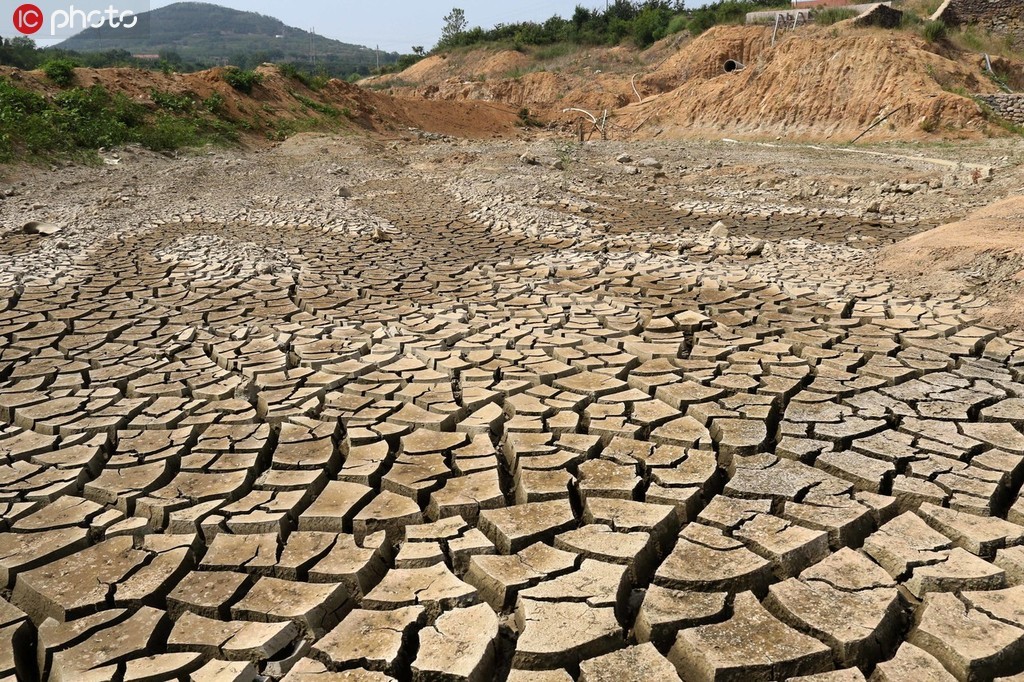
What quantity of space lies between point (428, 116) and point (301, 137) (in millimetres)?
7728

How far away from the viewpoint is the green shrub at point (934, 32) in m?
20.5

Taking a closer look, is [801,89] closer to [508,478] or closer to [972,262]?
[972,262]

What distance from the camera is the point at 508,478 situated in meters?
2.96

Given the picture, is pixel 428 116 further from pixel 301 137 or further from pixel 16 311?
pixel 16 311

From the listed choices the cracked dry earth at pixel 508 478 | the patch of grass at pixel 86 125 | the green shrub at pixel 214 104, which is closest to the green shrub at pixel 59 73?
the patch of grass at pixel 86 125

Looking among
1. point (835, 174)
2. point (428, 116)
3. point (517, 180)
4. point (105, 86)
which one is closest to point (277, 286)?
point (517, 180)

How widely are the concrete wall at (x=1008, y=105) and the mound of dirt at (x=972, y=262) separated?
491 inches

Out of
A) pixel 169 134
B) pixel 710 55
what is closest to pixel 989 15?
pixel 710 55

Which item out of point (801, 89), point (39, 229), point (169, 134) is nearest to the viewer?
point (39, 229)

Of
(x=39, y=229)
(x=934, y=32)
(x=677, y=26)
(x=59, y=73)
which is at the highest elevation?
(x=677, y=26)

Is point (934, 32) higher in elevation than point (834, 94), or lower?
higher

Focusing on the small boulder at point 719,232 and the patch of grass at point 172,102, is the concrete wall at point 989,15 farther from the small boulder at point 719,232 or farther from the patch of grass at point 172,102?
the patch of grass at point 172,102

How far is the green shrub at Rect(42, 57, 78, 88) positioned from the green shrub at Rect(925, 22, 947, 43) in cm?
2145

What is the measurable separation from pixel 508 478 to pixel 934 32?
23.2 metres
